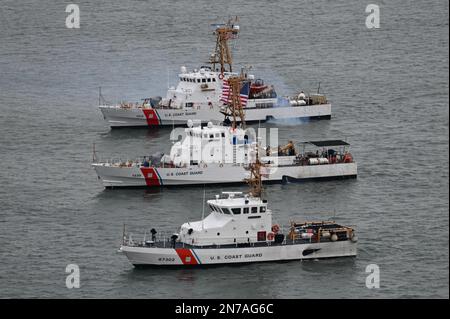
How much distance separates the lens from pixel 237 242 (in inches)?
5167

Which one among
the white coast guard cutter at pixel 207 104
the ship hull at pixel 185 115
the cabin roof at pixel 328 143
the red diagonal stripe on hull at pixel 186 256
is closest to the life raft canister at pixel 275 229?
the red diagonal stripe on hull at pixel 186 256

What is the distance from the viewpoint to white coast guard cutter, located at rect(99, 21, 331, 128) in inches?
7136

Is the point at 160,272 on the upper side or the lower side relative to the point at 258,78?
lower

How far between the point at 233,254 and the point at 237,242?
1.12 meters

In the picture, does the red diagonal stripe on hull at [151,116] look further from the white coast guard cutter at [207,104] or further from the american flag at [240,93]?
the american flag at [240,93]

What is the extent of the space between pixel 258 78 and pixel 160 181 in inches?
1516

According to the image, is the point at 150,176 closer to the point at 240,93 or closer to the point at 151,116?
the point at 240,93

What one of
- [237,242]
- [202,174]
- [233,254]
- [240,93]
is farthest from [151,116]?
[233,254]

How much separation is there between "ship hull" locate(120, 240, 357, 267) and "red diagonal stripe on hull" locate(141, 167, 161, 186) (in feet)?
92.0

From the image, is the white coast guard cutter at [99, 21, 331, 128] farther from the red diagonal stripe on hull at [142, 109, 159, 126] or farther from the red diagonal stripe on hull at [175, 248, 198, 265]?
the red diagonal stripe on hull at [175, 248, 198, 265]

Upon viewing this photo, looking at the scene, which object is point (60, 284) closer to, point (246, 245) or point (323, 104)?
point (246, 245)

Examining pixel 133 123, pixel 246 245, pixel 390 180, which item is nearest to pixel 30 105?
pixel 133 123

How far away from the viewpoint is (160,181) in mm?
158000

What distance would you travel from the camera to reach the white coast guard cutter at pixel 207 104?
181m
